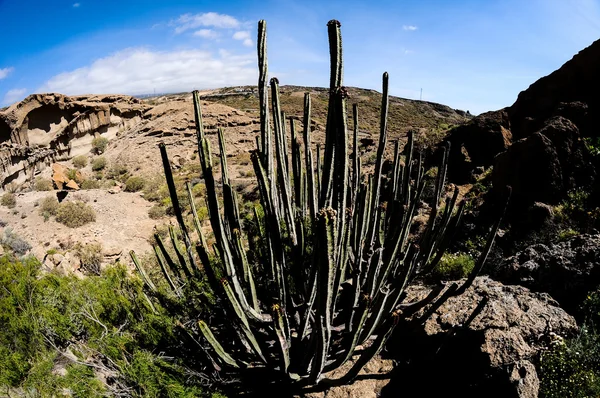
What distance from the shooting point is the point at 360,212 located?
13.8ft

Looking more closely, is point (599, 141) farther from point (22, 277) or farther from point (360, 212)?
point (22, 277)

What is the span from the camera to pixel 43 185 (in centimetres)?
2048

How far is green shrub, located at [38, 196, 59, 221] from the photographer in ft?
47.5

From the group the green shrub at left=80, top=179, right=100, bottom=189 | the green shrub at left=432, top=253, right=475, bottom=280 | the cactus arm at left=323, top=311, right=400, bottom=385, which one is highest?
the cactus arm at left=323, top=311, right=400, bottom=385

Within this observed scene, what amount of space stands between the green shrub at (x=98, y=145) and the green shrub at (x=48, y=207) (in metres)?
11.4

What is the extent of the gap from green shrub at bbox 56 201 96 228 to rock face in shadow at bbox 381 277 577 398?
13727 mm

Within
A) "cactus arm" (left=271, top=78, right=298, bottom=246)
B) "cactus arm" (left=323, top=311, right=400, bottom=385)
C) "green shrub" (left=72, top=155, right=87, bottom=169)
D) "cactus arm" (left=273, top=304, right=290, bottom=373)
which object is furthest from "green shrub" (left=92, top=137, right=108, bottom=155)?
"cactus arm" (left=323, top=311, right=400, bottom=385)

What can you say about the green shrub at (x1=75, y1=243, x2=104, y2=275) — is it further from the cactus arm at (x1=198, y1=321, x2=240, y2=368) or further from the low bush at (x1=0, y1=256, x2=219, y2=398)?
the cactus arm at (x1=198, y1=321, x2=240, y2=368)

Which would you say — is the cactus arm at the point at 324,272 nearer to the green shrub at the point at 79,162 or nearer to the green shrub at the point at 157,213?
the green shrub at the point at 157,213

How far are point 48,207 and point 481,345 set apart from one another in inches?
677

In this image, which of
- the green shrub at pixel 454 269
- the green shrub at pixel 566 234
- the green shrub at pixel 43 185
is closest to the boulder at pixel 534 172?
the green shrub at pixel 566 234

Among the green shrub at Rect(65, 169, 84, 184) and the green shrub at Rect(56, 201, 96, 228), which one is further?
the green shrub at Rect(65, 169, 84, 184)

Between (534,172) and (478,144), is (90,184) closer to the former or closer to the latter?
(478,144)

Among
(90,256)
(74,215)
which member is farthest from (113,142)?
(90,256)
